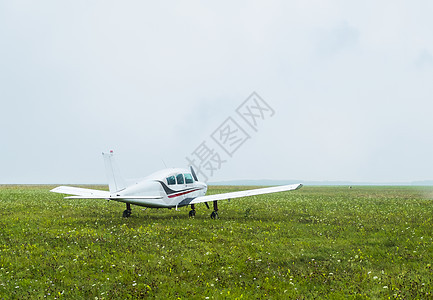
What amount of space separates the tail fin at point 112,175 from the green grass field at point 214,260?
2160mm

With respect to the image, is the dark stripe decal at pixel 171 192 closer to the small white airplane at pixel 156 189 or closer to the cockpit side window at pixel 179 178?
the small white airplane at pixel 156 189

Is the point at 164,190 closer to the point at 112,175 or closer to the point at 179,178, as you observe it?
the point at 179,178

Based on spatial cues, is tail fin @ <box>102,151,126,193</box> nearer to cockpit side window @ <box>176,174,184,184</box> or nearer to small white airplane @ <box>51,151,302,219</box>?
small white airplane @ <box>51,151,302,219</box>

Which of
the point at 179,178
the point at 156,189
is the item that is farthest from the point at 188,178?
the point at 156,189

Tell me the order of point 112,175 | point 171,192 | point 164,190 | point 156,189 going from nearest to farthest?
point 156,189 → point 112,175 → point 164,190 → point 171,192

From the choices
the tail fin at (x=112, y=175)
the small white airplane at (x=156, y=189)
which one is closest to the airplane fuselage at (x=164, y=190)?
the small white airplane at (x=156, y=189)

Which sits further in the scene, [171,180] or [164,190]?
[171,180]

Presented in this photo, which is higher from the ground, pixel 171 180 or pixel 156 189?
pixel 171 180

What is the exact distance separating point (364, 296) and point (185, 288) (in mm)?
5034

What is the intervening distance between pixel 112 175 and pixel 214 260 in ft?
35.7

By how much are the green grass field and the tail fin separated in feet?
7.09

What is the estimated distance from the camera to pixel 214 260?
486 inches

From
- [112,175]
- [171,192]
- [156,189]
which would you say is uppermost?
[112,175]

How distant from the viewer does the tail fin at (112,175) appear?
20.8 metres
